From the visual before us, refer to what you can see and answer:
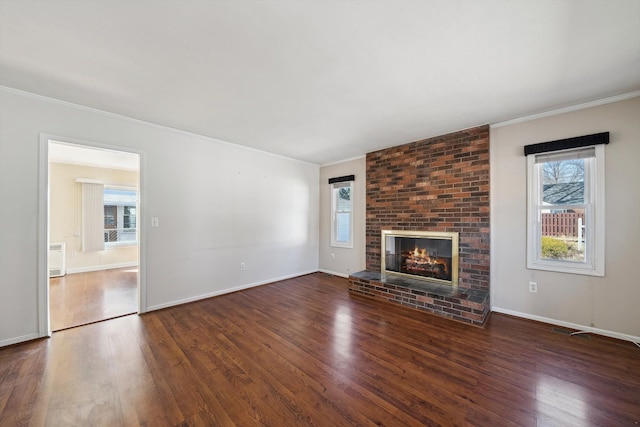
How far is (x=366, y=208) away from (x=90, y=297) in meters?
4.93

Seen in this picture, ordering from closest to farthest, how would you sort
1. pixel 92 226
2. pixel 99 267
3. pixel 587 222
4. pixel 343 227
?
1. pixel 587 222
2. pixel 343 227
3. pixel 92 226
4. pixel 99 267

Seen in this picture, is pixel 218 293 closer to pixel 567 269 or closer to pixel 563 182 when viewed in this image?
pixel 567 269

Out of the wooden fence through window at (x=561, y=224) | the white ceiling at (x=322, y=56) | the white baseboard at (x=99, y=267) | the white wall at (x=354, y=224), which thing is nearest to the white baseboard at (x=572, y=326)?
the wooden fence through window at (x=561, y=224)

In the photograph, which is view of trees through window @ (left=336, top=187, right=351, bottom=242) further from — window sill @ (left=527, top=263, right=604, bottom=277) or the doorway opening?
the doorway opening

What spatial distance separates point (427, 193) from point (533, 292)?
185 cm

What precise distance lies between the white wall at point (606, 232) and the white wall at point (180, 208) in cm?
357

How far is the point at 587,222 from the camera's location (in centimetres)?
273

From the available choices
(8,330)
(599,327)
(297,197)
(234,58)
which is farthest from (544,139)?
(8,330)

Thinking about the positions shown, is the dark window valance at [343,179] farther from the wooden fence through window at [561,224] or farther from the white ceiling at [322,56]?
the wooden fence through window at [561,224]

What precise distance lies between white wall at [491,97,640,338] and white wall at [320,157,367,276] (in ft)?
7.25

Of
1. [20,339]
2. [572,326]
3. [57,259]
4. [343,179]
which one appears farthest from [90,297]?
[572,326]

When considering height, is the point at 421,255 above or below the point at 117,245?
above

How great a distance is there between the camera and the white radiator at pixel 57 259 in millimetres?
5121

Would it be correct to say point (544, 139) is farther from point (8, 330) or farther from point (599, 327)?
point (8, 330)
